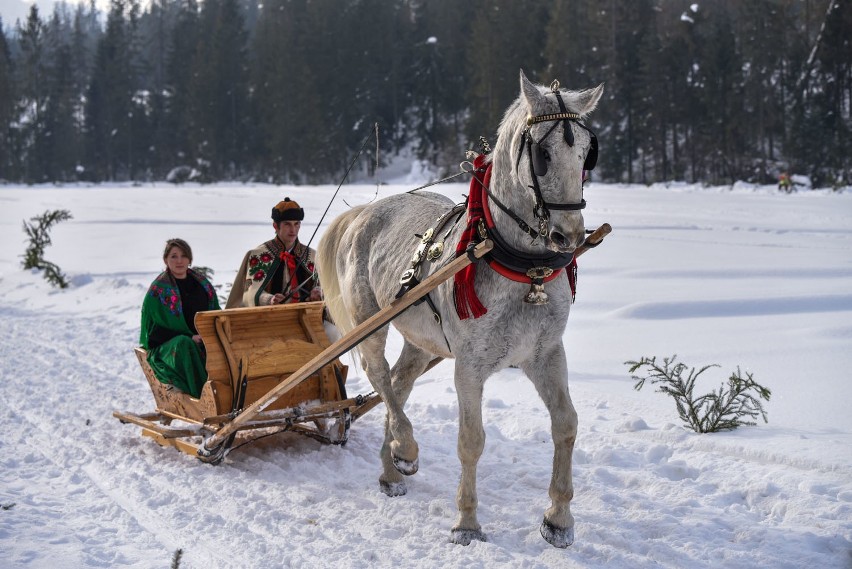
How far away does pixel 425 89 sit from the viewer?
172 ft

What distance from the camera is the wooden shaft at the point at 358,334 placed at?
12.6ft

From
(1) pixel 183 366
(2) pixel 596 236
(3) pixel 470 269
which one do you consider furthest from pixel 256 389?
(2) pixel 596 236

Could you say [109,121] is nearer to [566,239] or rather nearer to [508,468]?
[508,468]

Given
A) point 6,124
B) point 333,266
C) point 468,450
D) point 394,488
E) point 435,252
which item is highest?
point 6,124

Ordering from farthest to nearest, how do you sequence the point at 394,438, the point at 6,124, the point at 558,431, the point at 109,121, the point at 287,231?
the point at 109,121, the point at 6,124, the point at 287,231, the point at 394,438, the point at 558,431

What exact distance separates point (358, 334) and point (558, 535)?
1.49m

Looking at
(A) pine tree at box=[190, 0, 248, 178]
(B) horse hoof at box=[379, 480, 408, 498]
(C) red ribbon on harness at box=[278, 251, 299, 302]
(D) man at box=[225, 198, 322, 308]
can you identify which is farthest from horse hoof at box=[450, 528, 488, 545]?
(A) pine tree at box=[190, 0, 248, 178]

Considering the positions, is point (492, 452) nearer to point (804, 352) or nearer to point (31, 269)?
point (804, 352)

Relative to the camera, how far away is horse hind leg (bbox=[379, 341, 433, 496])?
4480mm

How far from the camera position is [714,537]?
12.8ft

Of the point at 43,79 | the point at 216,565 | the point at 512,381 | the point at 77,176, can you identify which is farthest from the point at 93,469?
the point at 43,79

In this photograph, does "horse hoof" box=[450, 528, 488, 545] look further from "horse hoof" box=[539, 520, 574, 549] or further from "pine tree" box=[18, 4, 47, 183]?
"pine tree" box=[18, 4, 47, 183]

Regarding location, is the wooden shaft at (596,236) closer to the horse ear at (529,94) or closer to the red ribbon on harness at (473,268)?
the red ribbon on harness at (473,268)

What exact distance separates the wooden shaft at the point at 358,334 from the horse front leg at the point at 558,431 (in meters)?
0.66
